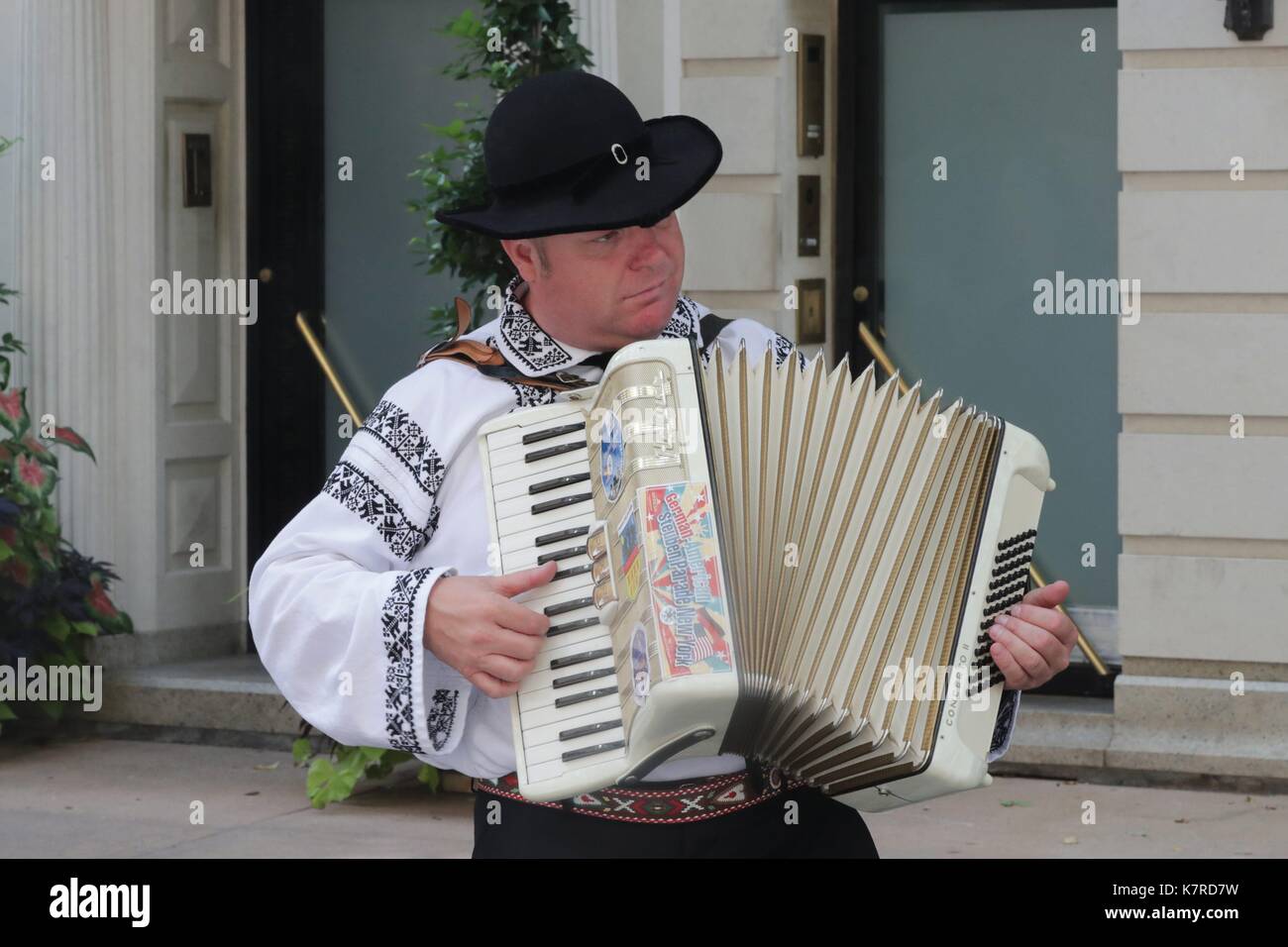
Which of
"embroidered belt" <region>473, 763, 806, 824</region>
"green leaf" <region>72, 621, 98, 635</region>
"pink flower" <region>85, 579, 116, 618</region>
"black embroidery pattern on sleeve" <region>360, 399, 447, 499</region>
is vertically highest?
"black embroidery pattern on sleeve" <region>360, 399, 447, 499</region>

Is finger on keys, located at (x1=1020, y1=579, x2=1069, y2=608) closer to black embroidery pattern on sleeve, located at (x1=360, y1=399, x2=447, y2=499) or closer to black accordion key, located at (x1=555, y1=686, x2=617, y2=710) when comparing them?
black accordion key, located at (x1=555, y1=686, x2=617, y2=710)

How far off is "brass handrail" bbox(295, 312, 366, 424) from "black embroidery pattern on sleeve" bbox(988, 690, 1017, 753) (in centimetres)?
542

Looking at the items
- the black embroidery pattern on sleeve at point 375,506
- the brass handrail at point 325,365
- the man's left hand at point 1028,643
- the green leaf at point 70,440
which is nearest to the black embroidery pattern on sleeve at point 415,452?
the black embroidery pattern on sleeve at point 375,506

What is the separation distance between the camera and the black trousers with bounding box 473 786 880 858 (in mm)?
2537

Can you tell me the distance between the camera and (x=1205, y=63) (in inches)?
246

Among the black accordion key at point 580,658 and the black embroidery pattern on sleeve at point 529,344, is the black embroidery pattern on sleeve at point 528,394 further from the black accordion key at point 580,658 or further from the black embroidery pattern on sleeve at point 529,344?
the black accordion key at point 580,658

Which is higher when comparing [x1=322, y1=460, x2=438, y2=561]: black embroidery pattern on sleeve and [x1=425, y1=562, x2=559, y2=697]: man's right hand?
[x1=322, y1=460, x2=438, y2=561]: black embroidery pattern on sleeve

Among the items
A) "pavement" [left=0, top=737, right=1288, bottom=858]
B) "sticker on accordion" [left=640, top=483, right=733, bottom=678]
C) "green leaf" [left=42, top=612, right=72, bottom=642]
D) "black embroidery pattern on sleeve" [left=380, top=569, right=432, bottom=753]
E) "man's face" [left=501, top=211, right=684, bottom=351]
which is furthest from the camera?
"green leaf" [left=42, top=612, right=72, bottom=642]

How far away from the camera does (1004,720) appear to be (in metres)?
2.55

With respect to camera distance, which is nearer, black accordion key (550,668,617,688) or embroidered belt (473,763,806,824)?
black accordion key (550,668,617,688)

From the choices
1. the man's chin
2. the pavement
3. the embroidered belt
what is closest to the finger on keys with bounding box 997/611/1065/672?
the embroidered belt

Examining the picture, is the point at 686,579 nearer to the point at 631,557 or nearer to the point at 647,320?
the point at 631,557
